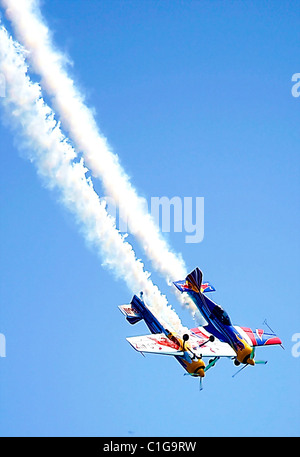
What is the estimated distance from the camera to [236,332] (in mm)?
89938

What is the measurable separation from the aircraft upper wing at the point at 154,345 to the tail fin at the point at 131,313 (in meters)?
6.61

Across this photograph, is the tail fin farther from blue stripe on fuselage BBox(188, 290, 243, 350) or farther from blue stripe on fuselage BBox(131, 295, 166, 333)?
blue stripe on fuselage BBox(188, 290, 243, 350)

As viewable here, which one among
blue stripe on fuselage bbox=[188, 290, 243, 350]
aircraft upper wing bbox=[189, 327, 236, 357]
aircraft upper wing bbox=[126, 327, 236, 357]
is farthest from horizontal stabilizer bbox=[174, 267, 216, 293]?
aircraft upper wing bbox=[126, 327, 236, 357]

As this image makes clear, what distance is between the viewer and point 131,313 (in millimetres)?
95938

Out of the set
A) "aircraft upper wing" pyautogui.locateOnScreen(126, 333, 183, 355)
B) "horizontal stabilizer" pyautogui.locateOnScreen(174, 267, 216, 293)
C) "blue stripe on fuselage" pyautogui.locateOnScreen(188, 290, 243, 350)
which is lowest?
"aircraft upper wing" pyautogui.locateOnScreen(126, 333, 183, 355)

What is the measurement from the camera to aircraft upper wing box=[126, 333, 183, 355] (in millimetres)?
86000

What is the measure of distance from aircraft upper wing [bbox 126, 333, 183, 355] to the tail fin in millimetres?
6608

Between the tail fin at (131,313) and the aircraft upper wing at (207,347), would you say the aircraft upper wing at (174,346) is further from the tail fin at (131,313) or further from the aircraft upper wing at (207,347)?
the tail fin at (131,313)

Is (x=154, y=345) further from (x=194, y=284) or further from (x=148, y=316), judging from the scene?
(x=194, y=284)

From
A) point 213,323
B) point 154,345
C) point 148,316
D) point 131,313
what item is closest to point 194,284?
point 213,323

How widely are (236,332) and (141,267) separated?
450 inches
